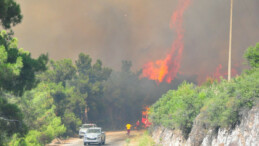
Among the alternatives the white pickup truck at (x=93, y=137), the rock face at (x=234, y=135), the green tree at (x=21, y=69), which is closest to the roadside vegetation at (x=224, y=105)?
the rock face at (x=234, y=135)

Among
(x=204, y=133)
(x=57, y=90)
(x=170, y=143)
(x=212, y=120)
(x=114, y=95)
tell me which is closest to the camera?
A: (x=212, y=120)

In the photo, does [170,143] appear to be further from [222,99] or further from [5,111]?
[5,111]

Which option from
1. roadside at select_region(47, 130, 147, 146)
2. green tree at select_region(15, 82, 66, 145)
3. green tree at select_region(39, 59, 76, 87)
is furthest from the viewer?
green tree at select_region(39, 59, 76, 87)

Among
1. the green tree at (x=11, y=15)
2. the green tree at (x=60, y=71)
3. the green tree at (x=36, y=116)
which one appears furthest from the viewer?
the green tree at (x=60, y=71)

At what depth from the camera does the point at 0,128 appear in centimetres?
1672

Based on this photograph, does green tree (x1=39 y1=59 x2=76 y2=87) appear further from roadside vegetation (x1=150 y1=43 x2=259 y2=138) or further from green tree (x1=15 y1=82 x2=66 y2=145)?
roadside vegetation (x1=150 y1=43 x2=259 y2=138)

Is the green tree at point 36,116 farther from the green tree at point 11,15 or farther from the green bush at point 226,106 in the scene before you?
the green tree at point 11,15

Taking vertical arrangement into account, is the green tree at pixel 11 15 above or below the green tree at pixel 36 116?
above

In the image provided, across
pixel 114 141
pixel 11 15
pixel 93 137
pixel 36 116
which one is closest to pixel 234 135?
pixel 11 15

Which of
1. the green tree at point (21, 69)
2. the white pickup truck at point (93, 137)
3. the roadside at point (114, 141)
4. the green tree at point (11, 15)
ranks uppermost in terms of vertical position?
the green tree at point (11, 15)

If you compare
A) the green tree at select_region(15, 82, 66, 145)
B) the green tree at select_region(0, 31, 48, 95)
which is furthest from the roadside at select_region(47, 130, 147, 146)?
the green tree at select_region(0, 31, 48, 95)

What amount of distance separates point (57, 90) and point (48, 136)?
21.7 m

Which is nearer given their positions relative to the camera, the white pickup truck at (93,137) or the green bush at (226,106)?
the green bush at (226,106)

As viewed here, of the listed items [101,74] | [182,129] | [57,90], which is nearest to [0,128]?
[182,129]
